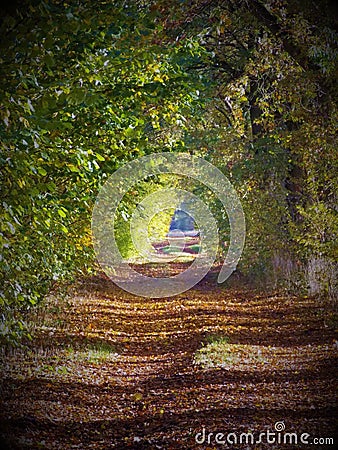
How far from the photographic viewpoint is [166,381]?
566cm

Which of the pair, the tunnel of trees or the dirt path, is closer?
the tunnel of trees

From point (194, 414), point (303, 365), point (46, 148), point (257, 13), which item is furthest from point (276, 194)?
point (46, 148)

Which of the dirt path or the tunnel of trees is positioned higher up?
the tunnel of trees

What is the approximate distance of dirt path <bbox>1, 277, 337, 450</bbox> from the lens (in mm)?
4402

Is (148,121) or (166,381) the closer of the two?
(166,381)

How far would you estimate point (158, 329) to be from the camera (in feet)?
26.6

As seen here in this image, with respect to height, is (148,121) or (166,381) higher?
(148,121)

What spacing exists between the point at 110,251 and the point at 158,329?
4.01 m

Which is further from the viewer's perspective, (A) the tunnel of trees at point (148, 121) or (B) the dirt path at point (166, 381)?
(B) the dirt path at point (166, 381)

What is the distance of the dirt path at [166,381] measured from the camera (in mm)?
4402

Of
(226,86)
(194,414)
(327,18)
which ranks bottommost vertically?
(194,414)

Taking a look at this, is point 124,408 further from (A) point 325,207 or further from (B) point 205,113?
(B) point 205,113

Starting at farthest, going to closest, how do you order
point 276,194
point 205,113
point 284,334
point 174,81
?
point 205,113
point 276,194
point 284,334
point 174,81

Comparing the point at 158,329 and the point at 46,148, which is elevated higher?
the point at 46,148
